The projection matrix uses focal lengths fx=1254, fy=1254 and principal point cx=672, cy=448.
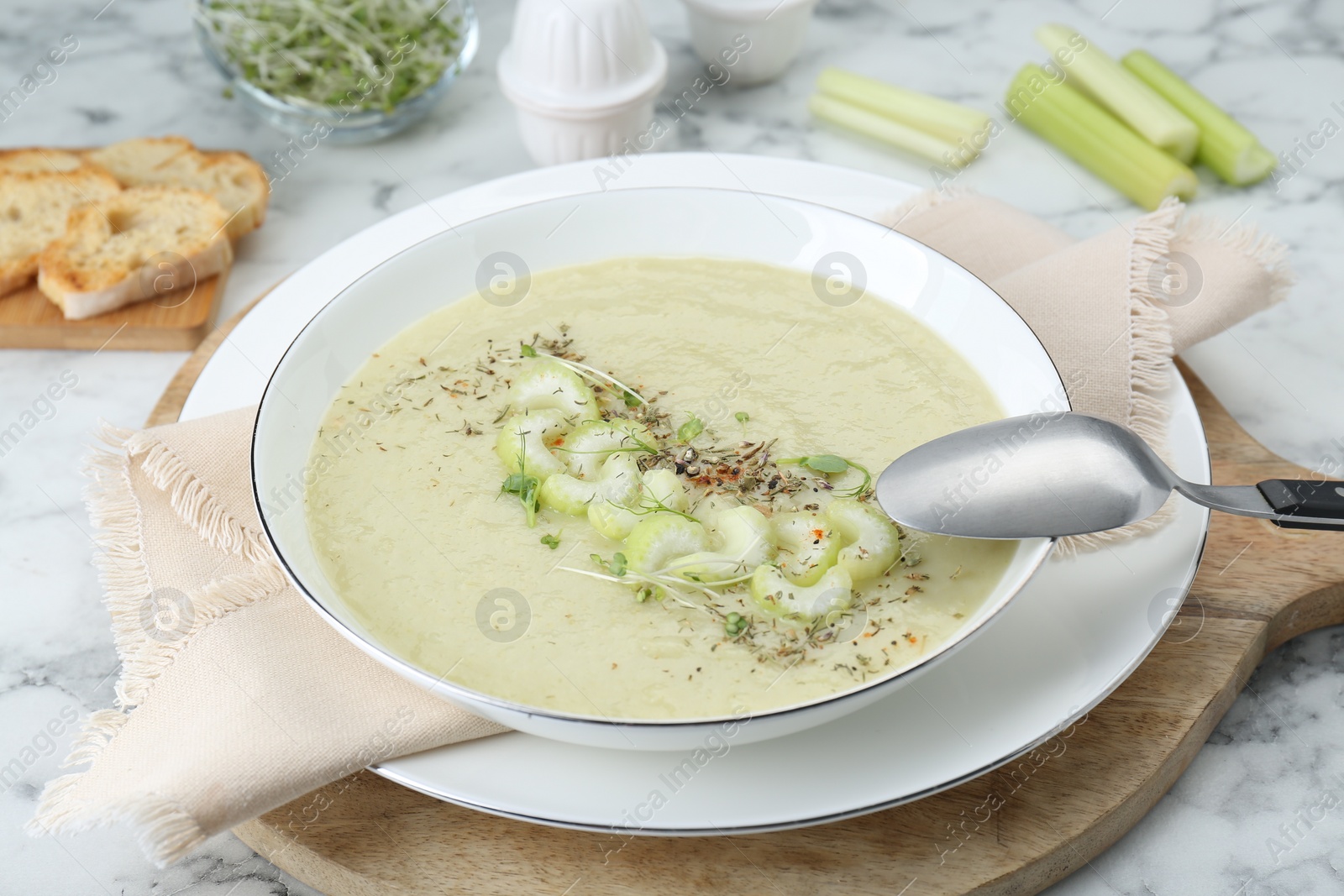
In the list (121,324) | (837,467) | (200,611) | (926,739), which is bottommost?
(121,324)

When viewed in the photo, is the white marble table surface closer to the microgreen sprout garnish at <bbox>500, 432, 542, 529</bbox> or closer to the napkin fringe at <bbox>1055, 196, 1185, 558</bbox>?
the napkin fringe at <bbox>1055, 196, 1185, 558</bbox>

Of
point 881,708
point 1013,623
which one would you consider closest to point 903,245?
point 1013,623

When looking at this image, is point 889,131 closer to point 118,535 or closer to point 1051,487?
point 1051,487

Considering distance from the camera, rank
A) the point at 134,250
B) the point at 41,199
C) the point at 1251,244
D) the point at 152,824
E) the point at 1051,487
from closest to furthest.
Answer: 1. the point at 152,824
2. the point at 1051,487
3. the point at 1251,244
4. the point at 134,250
5. the point at 41,199

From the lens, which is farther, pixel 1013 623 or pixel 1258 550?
pixel 1258 550

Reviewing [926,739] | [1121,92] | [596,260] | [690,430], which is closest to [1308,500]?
[926,739]

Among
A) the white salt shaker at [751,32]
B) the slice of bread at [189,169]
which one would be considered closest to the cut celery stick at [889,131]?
the white salt shaker at [751,32]

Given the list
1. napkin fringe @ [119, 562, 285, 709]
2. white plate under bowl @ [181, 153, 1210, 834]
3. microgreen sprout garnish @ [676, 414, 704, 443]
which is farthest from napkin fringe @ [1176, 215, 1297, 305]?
napkin fringe @ [119, 562, 285, 709]

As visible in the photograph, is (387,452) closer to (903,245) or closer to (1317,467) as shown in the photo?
(903,245)
